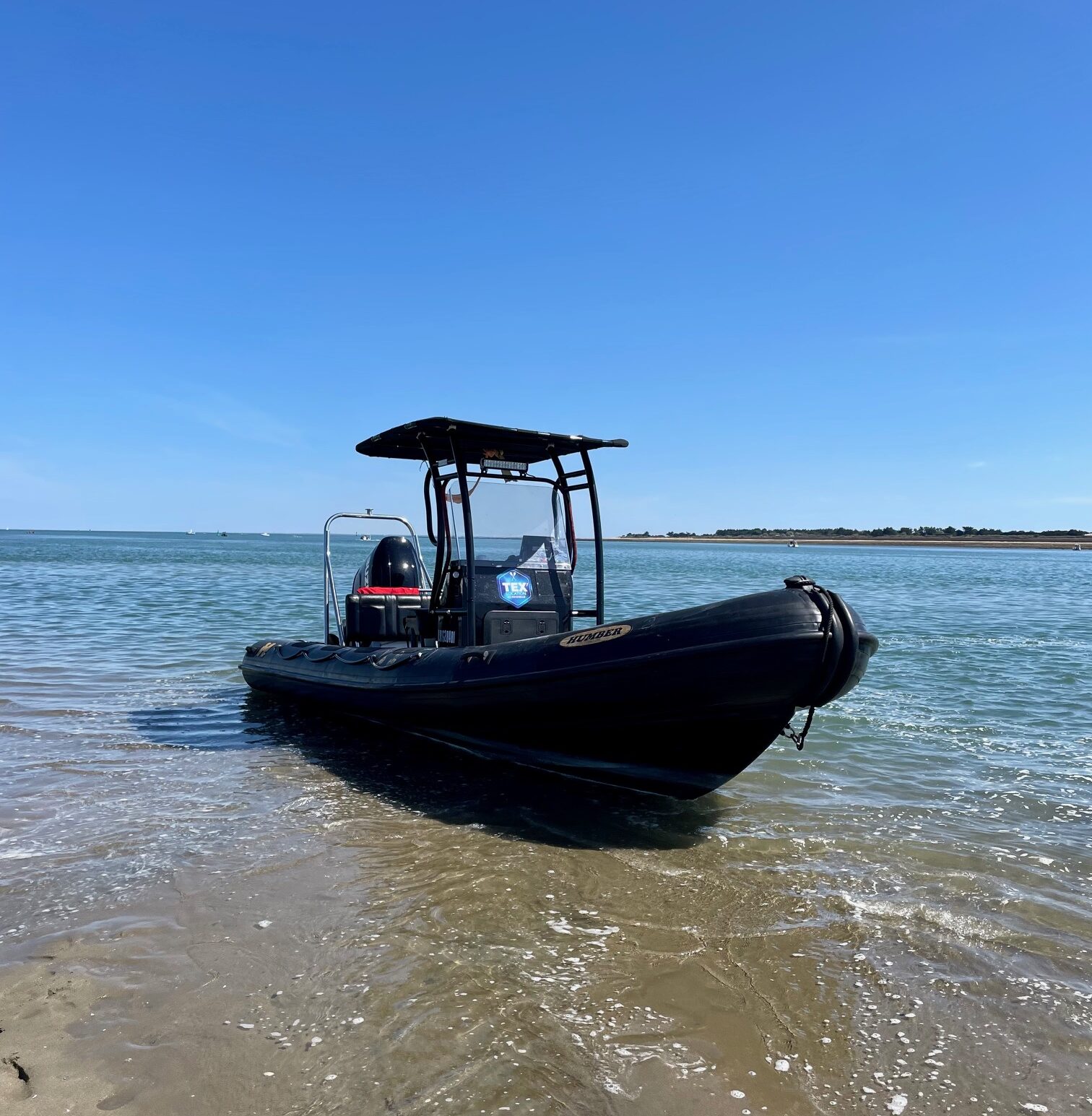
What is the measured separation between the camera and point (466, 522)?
254 inches

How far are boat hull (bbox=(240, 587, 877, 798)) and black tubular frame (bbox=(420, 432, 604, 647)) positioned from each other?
0.49 metres

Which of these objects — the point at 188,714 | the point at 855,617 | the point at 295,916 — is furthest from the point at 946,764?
the point at 188,714

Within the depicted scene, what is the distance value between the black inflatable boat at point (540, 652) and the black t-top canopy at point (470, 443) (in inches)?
0.7

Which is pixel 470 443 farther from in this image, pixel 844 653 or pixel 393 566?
pixel 844 653

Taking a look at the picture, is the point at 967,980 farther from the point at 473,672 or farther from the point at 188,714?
the point at 188,714

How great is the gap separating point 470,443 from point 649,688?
110 inches

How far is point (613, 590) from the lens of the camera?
24.7m

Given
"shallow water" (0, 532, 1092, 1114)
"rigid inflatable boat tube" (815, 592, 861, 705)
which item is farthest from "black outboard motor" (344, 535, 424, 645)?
"rigid inflatable boat tube" (815, 592, 861, 705)

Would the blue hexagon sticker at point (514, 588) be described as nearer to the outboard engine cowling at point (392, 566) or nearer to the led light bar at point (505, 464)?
the led light bar at point (505, 464)

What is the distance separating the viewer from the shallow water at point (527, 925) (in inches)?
104

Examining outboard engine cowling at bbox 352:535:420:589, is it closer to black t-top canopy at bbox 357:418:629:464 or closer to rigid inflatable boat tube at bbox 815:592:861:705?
black t-top canopy at bbox 357:418:629:464

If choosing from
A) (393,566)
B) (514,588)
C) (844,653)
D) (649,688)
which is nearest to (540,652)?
(649,688)

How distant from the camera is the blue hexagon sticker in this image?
22.2 feet

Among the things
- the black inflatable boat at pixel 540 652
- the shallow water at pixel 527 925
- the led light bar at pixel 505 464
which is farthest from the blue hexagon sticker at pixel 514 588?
the shallow water at pixel 527 925
